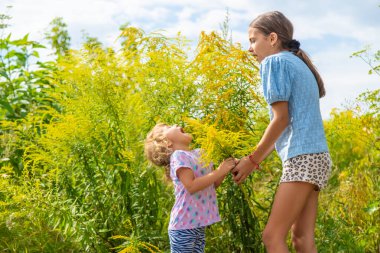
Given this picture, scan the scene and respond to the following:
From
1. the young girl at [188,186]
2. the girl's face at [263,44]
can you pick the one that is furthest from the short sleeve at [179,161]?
the girl's face at [263,44]

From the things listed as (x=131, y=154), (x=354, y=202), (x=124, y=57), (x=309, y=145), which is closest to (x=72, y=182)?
(x=131, y=154)

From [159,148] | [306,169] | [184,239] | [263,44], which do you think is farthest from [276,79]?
[184,239]

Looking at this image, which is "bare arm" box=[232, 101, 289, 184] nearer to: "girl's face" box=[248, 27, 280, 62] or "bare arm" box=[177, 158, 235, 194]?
"bare arm" box=[177, 158, 235, 194]

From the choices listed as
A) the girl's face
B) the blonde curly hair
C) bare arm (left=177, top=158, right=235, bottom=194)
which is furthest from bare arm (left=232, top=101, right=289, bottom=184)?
the blonde curly hair

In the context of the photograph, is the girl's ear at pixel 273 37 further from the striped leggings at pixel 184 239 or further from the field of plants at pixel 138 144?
the striped leggings at pixel 184 239

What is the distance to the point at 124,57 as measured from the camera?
427cm

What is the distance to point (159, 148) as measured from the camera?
349cm

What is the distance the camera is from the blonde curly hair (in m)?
3.48

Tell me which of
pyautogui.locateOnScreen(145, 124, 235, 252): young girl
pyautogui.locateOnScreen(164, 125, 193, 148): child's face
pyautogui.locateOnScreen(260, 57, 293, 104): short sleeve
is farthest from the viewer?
pyautogui.locateOnScreen(164, 125, 193, 148): child's face

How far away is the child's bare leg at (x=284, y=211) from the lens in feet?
10.00

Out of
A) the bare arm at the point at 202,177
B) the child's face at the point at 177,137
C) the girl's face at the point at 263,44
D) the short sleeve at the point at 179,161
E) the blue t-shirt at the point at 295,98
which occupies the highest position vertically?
the girl's face at the point at 263,44

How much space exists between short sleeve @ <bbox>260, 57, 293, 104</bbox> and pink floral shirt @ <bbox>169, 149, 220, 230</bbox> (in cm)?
58

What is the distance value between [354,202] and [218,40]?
7.44 ft

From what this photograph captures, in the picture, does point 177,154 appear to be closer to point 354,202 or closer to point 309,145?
point 309,145
